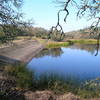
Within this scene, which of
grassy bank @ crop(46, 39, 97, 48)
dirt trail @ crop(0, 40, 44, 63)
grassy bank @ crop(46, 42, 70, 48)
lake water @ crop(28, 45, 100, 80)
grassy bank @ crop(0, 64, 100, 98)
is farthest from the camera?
grassy bank @ crop(46, 39, 97, 48)

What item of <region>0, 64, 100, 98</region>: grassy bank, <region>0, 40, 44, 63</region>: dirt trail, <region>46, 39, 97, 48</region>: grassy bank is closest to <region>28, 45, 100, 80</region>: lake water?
<region>0, 40, 44, 63</region>: dirt trail

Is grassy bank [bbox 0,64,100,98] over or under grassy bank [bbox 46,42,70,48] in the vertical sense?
over

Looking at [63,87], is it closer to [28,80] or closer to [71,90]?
[71,90]

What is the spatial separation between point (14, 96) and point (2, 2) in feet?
25.3

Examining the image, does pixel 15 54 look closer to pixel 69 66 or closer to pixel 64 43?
pixel 69 66

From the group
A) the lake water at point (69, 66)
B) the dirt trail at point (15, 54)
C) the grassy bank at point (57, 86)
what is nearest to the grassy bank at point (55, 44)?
the dirt trail at point (15, 54)

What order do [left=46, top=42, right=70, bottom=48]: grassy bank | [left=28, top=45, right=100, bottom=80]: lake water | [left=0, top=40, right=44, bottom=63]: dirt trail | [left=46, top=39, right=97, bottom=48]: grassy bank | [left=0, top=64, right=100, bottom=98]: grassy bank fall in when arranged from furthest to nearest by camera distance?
1. [left=46, top=39, right=97, bottom=48]: grassy bank
2. [left=46, top=42, right=70, bottom=48]: grassy bank
3. [left=0, top=40, right=44, bottom=63]: dirt trail
4. [left=28, top=45, right=100, bottom=80]: lake water
5. [left=0, top=64, right=100, bottom=98]: grassy bank

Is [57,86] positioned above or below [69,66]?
above

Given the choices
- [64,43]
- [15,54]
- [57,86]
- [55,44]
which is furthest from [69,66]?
[64,43]

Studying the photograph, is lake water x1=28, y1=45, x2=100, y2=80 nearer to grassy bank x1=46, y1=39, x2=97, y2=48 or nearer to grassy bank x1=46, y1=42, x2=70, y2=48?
grassy bank x1=46, y1=42, x2=70, y2=48

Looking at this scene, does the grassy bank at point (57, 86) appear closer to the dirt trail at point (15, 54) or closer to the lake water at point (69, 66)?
the lake water at point (69, 66)

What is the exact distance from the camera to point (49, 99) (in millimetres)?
8977

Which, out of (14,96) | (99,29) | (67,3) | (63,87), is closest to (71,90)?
(63,87)

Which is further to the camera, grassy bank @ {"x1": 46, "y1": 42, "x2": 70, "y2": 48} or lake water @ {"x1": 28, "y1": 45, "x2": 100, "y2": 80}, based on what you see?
grassy bank @ {"x1": 46, "y1": 42, "x2": 70, "y2": 48}
